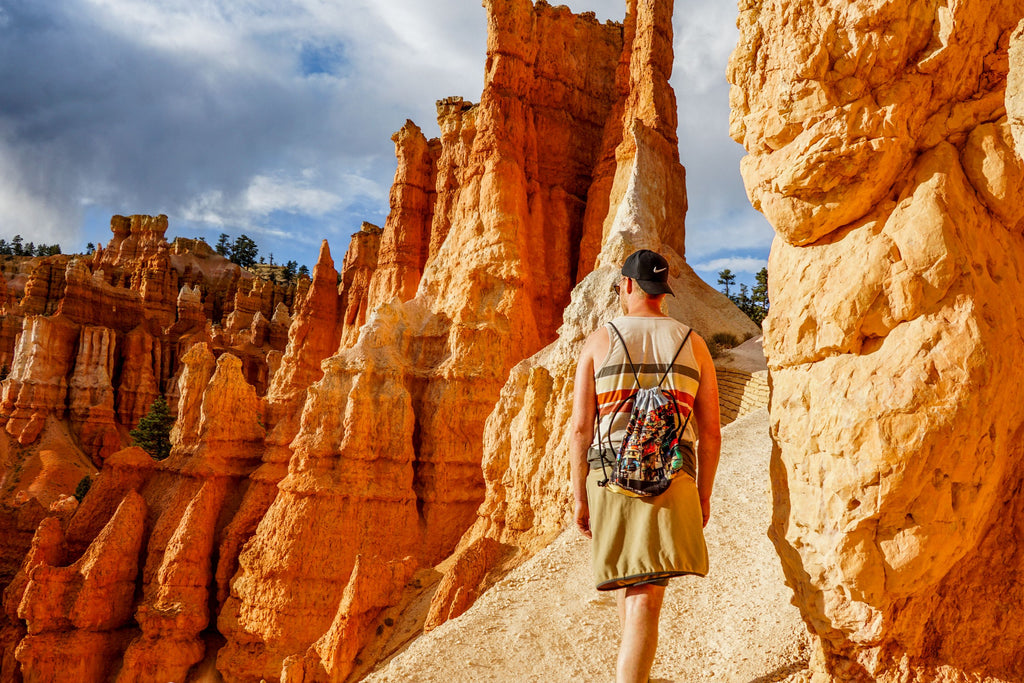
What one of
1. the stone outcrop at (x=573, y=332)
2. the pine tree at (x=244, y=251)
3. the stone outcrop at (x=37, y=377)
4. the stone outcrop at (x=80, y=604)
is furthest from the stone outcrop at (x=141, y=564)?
the pine tree at (x=244, y=251)

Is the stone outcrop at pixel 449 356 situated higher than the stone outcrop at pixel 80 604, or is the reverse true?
the stone outcrop at pixel 449 356

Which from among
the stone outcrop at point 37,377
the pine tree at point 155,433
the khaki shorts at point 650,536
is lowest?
the khaki shorts at point 650,536

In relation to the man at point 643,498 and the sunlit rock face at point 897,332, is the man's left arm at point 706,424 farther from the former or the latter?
the sunlit rock face at point 897,332

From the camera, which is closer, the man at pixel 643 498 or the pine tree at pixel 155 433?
the man at pixel 643 498

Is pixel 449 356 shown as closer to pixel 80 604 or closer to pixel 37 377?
pixel 80 604

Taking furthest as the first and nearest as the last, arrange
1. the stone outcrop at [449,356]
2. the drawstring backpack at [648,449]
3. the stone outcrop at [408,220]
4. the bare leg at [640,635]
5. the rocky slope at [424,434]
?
the stone outcrop at [408,220] < the stone outcrop at [449,356] < the rocky slope at [424,434] < the bare leg at [640,635] < the drawstring backpack at [648,449]

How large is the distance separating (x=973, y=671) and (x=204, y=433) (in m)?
20.3

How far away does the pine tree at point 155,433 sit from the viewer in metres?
32.0

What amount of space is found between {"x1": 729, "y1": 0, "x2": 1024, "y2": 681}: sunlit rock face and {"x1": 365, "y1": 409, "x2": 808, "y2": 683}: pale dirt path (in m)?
1.15

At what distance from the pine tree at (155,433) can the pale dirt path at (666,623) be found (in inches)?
1075

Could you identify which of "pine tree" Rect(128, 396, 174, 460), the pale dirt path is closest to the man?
the pale dirt path

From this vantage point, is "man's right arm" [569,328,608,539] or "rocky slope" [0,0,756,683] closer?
"man's right arm" [569,328,608,539]

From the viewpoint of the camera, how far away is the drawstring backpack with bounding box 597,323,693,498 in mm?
3672

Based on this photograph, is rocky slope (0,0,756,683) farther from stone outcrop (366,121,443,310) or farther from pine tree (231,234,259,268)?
pine tree (231,234,259,268)
